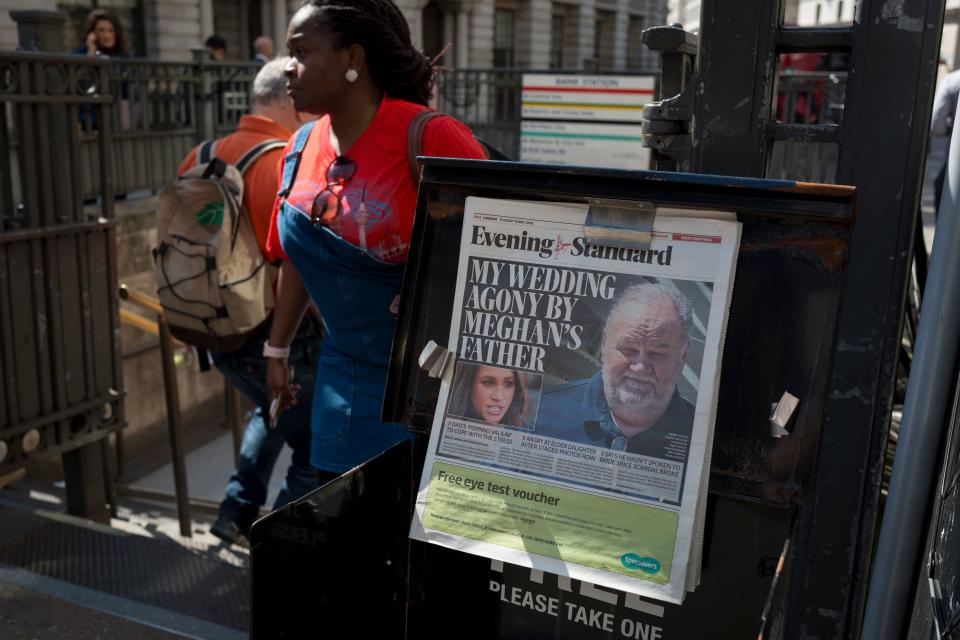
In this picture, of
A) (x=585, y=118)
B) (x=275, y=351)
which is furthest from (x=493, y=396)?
(x=585, y=118)

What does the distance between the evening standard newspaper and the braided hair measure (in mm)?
1083

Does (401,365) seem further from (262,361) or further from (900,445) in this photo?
(262,361)

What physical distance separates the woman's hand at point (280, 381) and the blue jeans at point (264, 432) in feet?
0.72

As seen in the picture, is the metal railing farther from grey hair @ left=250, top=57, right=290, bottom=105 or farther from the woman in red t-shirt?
the woman in red t-shirt

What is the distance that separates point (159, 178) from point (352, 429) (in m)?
6.92

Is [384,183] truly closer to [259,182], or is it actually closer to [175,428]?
[259,182]

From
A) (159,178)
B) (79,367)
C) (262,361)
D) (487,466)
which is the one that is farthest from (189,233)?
(159,178)

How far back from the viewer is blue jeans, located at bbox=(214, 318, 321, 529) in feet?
11.3

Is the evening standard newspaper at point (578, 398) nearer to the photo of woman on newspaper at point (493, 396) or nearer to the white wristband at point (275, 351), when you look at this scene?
the photo of woman on newspaper at point (493, 396)

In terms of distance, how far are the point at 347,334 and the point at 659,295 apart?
1204 millimetres

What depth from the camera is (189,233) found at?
11.7 ft

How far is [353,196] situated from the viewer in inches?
99.3

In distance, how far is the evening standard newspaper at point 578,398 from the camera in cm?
157

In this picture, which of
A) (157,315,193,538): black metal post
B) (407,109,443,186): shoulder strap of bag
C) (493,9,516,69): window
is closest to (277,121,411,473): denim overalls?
(407,109,443,186): shoulder strap of bag
